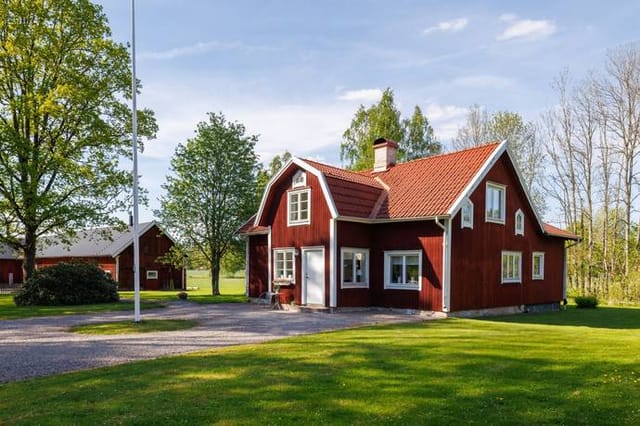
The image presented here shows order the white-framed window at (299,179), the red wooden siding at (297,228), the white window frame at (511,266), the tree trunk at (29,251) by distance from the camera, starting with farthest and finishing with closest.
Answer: the tree trunk at (29,251)
the white window frame at (511,266)
the white-framed window at (299,179)
the red wooden siding at (297,228)

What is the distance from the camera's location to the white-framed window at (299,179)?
1964cm

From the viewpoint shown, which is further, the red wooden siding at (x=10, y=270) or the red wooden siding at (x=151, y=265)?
the red wooden siding at (x=10, y=270)

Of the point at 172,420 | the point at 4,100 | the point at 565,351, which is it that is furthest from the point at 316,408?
the point at 4,100

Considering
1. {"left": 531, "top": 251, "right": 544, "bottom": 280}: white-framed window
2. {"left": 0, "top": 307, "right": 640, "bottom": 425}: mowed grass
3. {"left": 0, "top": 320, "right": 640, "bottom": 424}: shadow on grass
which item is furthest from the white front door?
{"left": 531, "top": 251, "right": 544, "bottom": 280}: white-framed window

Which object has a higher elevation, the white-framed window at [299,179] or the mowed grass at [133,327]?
the white-framed window at [299,179]

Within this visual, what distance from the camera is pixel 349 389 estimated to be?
6629 millimetres

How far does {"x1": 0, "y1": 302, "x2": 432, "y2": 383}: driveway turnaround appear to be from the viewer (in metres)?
9.45

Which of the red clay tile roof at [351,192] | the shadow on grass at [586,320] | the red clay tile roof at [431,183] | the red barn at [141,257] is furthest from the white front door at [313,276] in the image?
→ the red barn at [141,257]

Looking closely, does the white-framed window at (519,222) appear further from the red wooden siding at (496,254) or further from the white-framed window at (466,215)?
the white-framed window at (466,215)

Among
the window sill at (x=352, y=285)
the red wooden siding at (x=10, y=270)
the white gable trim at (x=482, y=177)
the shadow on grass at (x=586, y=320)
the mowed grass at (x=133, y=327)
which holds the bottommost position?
the red wooden siding at (x=10, y=270)

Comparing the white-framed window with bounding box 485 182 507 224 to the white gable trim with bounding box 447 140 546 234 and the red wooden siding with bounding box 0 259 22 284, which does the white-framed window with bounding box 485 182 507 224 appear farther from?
the red wooden siding with bounding box 0 259 22 284

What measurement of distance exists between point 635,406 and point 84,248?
44798 millimetres

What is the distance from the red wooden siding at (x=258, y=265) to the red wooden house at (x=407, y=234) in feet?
7.95

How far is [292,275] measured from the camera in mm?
20062
